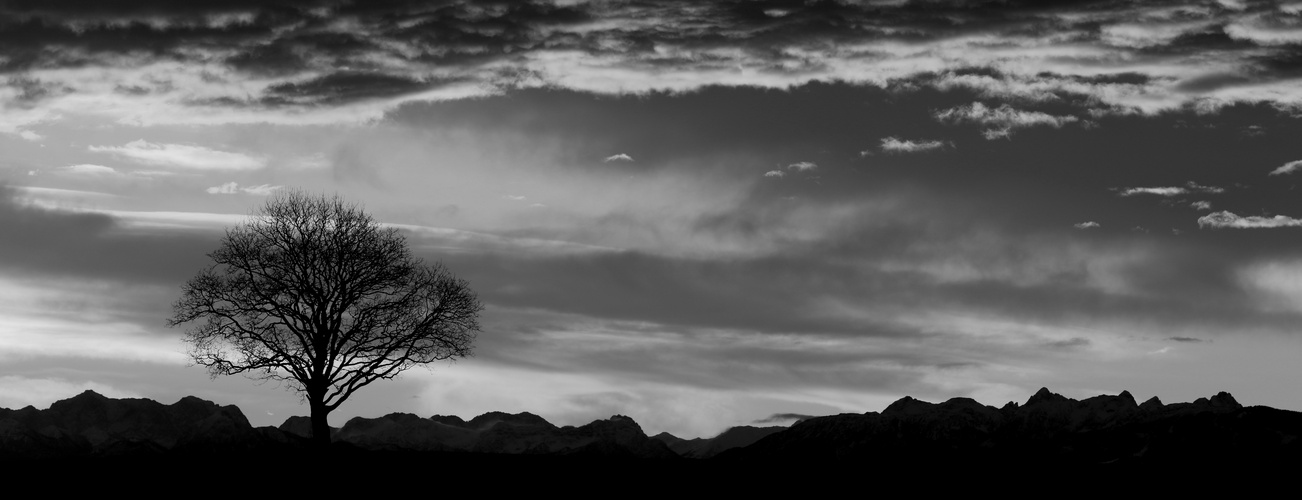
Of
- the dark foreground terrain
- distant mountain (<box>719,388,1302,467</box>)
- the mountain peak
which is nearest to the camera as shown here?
the dark foreground terrain

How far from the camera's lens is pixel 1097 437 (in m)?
68.5

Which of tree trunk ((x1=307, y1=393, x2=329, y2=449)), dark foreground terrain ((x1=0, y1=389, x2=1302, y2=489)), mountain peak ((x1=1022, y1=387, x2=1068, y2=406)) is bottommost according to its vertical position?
dark foreground terrain ((x1=0, y1=389, x2=1302, y2=489))

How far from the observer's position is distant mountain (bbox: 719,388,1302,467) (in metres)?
50.8

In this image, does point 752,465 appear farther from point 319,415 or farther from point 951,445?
point 951,445

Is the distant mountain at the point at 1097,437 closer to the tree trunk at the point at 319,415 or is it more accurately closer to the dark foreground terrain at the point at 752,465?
the dark foreground terrain at the point at 752,465

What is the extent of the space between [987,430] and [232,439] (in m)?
53.0

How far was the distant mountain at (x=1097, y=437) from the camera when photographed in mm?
50750

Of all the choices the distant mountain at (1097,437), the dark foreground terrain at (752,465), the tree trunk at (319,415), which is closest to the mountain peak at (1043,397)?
the distant mountain at (1097,437)

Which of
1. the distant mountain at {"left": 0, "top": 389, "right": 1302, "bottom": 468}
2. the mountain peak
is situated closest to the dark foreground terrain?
the distant mountain at {"left": 0, "top": 389, "right": 1302, "bottom": 468}

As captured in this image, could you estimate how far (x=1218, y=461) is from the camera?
56781 mm

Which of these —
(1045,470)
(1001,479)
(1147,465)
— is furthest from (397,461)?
(1147,465)

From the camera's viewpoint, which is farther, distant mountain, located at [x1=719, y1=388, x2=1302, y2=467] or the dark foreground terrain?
distant mountain, located at [x1=719, y1=388, x2=1302, y2=467]

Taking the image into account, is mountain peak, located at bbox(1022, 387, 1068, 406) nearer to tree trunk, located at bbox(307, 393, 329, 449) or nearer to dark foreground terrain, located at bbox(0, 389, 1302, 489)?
dark foreground terrain, located at bbox(0, 389, 1302, 489)

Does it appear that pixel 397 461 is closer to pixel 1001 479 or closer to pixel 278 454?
pixel 278 454
